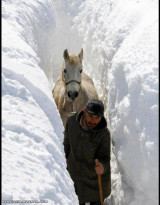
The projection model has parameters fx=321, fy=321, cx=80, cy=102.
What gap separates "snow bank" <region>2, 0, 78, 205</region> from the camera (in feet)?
9.17

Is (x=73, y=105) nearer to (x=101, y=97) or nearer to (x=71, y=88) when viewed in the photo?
Answer: (x=71, y=88)

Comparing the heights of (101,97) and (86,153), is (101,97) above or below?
above

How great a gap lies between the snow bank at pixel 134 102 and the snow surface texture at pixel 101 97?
18 mm

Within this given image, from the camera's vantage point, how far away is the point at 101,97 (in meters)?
10.2

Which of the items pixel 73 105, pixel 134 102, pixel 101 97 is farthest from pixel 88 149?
pixel 101 97

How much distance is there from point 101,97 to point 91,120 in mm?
5343

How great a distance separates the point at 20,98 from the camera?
3.89 m

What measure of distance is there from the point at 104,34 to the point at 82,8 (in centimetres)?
573

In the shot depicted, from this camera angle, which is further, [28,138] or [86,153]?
[86,153]

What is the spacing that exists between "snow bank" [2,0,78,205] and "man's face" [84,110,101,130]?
0.53m

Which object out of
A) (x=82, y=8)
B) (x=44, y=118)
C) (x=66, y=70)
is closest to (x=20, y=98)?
(x=44, y=118)

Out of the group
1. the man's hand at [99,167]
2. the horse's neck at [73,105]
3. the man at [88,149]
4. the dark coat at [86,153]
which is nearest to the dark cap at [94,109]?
the man at [88,149]

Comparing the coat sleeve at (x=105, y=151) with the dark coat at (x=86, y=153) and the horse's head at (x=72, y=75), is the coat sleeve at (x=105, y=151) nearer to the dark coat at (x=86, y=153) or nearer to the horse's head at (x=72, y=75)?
the dark coat at (x=86, y=153)

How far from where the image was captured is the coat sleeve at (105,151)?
17.0 feet
